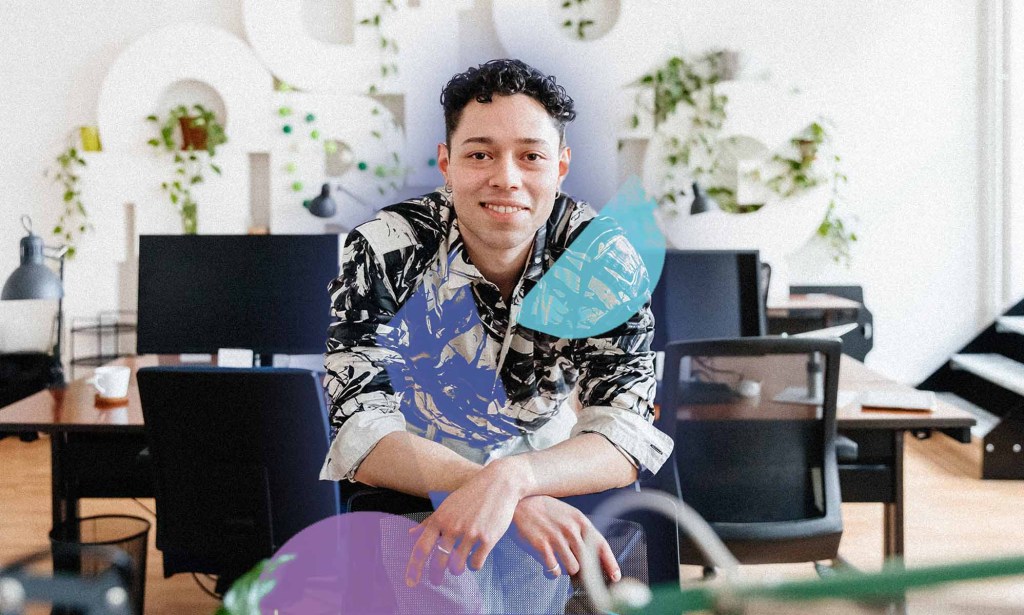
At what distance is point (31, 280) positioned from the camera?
93.0 inches

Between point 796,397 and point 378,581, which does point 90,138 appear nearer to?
point 796,397

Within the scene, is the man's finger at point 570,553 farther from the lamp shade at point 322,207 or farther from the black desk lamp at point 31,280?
the lamp shade at point 322,207

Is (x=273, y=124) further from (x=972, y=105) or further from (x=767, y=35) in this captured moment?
(x=972, y=105)

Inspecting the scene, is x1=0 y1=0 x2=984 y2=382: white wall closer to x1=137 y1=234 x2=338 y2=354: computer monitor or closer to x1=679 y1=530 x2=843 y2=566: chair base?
x1=137 y1=234 x2=338 y2=354: computer monitor

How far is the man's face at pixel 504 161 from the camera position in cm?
116

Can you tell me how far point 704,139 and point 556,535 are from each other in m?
4.09

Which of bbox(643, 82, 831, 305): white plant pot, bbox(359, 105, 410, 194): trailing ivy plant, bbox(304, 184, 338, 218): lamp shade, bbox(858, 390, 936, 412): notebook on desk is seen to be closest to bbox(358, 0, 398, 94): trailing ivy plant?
bbox(359, 105, 410, 194): trailing ivy plant

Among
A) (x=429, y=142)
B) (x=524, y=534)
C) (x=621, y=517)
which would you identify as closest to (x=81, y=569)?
(x=621, y=517)

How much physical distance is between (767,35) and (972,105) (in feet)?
3.97

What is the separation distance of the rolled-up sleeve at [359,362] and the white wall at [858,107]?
3.61 meters

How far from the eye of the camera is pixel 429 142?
445cm

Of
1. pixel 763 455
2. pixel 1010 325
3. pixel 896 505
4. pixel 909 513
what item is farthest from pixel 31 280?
pixel 1010 325

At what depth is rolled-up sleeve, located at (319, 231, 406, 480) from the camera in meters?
1.16

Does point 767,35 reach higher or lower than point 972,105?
higher
